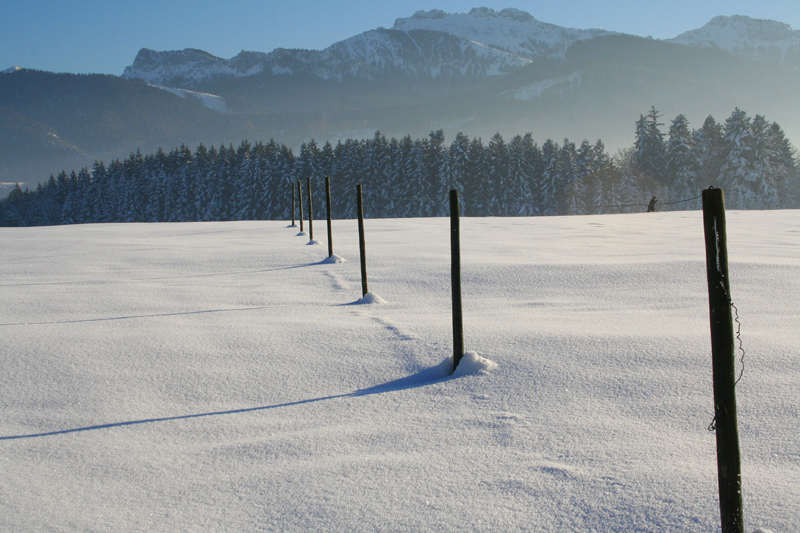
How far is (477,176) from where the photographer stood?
55906 mm

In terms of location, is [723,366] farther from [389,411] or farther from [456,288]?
[456,288]

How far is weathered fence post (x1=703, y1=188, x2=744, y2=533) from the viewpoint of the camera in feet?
5.01

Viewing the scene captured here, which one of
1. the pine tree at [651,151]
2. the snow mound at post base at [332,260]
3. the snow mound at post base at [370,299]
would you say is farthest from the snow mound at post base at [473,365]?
the pine tree at [651,151]

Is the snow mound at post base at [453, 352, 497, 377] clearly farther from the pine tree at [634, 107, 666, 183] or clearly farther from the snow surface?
the pine tree at [634, 107, 666, 183]

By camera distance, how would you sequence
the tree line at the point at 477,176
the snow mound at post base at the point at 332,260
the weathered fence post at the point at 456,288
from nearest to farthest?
the weathered fence post at the point at 456,288, the snow mound at post base at the point at 332,260, the tree line at the point at 477,176

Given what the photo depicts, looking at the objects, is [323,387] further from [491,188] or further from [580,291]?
[491,188]

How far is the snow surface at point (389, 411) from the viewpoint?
1.90 meters

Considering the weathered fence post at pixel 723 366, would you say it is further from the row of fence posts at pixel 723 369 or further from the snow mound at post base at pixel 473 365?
the snow mound at post base at pixel 473 365

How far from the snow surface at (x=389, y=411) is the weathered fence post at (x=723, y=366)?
0.22 m

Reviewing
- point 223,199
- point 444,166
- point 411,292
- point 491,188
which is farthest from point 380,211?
point 411,292

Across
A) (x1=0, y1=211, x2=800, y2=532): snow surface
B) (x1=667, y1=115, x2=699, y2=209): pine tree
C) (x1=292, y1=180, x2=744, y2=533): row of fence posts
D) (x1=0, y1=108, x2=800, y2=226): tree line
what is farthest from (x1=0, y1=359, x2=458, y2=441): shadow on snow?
(x1=667, y1=115, x2=699, y2=209): pine tree

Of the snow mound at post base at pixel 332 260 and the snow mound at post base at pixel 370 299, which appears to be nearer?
the snow mound at post base at pixel 370 299

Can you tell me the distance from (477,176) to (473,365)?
177ft

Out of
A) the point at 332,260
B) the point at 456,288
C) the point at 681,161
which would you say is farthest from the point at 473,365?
the point at 681,161
